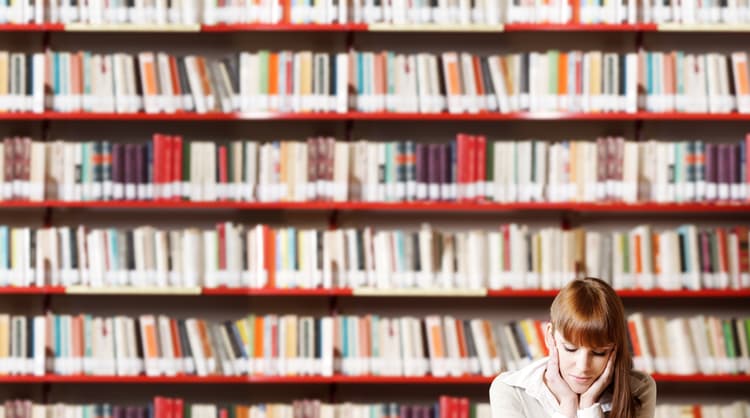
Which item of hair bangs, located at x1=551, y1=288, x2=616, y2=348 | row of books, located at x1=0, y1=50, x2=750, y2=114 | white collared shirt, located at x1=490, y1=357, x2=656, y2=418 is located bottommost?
white collared shirt, located at x1=490, y1=357, x2=656, y2=418

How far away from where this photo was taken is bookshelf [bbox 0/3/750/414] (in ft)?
14.3

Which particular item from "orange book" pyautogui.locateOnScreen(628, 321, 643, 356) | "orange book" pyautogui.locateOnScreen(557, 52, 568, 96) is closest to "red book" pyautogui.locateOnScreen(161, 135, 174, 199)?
"orange book" pyautogui.locateOnScreen(557, 52, 568, 96)

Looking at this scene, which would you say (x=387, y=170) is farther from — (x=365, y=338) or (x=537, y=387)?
(x=537, y=387)

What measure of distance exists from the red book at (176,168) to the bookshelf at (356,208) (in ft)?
0.19

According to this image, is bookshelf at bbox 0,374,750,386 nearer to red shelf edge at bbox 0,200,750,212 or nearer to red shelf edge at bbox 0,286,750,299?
red shelf edge at bbox 0,286,750,299

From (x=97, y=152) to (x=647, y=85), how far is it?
2234 mm

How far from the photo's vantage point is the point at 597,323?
8.04 feet

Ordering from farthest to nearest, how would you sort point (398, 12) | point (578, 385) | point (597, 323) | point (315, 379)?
point (398, 12)
point (315, 379)
point (578, 385)
point (597, 323)

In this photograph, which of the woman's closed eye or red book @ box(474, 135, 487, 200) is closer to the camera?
the woman's closed eye

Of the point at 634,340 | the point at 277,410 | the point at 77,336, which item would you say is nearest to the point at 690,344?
the point at 634,340

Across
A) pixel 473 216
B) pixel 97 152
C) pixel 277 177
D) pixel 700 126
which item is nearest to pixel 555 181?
pixel 473 216

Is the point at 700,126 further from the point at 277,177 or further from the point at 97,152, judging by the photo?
the point at 97,152

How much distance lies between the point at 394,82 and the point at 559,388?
211 cm

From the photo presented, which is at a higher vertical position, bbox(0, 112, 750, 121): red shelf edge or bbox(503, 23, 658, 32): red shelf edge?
bbox(503, 23, 658, 32): red shelf edge
